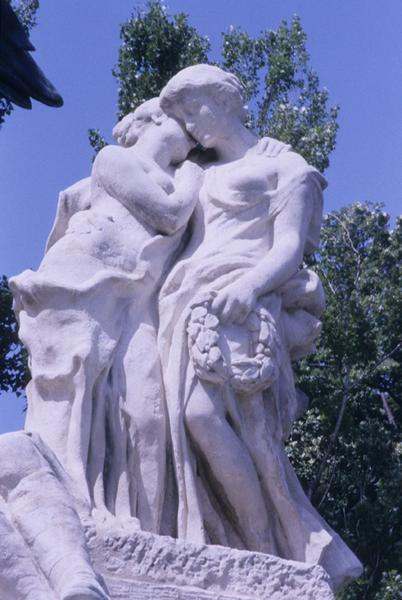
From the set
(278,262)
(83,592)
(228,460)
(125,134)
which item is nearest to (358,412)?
(125,134)

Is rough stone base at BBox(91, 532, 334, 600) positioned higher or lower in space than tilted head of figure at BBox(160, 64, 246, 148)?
lower

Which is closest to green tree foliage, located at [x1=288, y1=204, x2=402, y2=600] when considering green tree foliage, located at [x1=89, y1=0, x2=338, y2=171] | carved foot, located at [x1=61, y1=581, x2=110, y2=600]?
green tree foliage, located at [x1=89, y1=0, x2=338, y2=171]

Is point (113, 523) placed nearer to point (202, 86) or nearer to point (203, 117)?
point (203, 117)

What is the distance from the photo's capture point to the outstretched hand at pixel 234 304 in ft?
24.0

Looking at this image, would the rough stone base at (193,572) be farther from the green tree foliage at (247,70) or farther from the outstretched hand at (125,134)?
the green tree foliage at (247,70)

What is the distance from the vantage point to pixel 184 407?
23.7 feet

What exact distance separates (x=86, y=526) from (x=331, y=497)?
724cm

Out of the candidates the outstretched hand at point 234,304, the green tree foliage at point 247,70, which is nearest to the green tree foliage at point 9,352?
the green tree foliage at point 247,70

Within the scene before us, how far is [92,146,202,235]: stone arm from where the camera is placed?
7.67 meters

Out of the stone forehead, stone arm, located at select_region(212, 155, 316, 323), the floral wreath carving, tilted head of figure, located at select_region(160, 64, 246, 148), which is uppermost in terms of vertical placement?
the stone forehead

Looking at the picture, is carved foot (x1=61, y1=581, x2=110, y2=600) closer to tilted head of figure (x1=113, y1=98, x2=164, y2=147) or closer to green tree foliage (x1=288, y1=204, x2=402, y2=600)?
tilted head of figure (x1=113, y1=98, x2=164, y2=147)

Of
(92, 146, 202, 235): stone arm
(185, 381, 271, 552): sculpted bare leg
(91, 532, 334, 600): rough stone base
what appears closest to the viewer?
(91, 532, 334, 600): rough stone base

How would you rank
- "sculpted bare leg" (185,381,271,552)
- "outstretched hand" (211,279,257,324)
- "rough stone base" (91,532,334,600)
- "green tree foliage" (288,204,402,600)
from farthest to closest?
"green tree foliage" (288,204,402,600) < "outstretched hand" (211,279,257,324) < "sculpted bare leg" (185,381,271,552) < "rough stone base" (91,532,334,600)

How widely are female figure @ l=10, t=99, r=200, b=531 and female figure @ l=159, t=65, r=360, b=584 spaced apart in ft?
0.38
